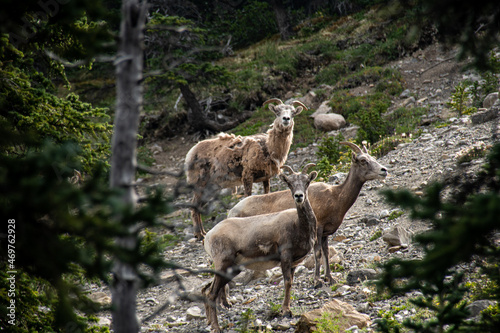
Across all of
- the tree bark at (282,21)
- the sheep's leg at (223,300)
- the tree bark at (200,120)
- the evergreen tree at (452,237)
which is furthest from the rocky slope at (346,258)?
the tree bark at (282,21)

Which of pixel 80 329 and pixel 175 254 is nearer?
pixel 80 329

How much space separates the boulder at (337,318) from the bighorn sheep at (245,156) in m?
5.36

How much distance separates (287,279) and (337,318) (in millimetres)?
1266

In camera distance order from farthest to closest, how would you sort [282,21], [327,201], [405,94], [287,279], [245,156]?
[282,21] < [405,94] < [245,156] < [327,201] < [287,279]

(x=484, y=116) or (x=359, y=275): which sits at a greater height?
(x=484, y=116)

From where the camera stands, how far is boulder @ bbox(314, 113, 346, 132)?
17.5 metres

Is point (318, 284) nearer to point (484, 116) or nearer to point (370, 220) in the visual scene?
point (370, 220)

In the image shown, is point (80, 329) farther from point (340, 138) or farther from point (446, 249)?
point (340, 138)

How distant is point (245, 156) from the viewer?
11711 mm

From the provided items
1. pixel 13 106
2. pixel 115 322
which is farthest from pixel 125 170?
pixel 13 106

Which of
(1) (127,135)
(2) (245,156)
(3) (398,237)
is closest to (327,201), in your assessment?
(3) (398,237)

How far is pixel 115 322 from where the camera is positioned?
3.26 meters

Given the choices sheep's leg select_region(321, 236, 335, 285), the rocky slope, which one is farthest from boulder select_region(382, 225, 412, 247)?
sheep's leg select_region(321, 236, 335, 285)

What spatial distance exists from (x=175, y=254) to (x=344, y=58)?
637 inches
